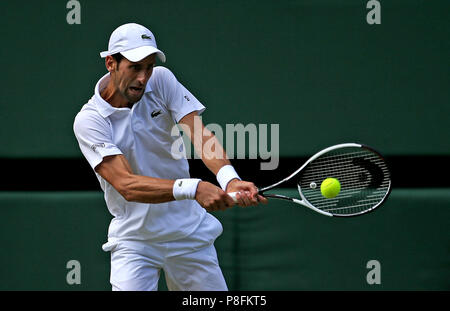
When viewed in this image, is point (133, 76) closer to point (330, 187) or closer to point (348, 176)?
point (330, 187)

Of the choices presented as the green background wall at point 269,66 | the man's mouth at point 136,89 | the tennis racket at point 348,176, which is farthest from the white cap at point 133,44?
the green background wall at point 269,66

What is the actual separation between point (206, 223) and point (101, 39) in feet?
4.95

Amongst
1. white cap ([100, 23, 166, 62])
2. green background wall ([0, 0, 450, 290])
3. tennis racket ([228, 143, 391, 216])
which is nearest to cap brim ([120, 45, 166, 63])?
white cap ([100, 23, 166, 62])

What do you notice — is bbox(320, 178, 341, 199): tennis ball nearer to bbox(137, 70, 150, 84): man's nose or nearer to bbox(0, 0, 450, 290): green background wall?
bbox(137, 70, 150, 84): man's nose

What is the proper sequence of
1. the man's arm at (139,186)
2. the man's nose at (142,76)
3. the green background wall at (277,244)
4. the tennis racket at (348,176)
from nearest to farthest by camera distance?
the man's arm at (139,186) → the man's nose at (142,76) → the tennis racket at (348,176) → the green background wall at (277,244)

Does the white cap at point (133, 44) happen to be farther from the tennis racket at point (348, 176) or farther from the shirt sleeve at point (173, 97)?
the tennis racket at point (348, 176)

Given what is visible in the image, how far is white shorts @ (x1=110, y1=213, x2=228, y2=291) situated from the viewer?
302cm

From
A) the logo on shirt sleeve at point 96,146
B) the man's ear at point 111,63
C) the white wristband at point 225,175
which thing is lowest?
the white wristband at point 225,175

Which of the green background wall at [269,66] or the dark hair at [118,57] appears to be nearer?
the dark hair at [118,57]

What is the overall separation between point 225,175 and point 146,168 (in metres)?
0.32

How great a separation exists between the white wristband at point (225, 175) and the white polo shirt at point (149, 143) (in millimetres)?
229

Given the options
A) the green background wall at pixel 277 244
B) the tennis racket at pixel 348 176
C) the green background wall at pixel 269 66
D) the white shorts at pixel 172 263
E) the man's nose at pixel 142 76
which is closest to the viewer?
the man's nose at pixel 142 76

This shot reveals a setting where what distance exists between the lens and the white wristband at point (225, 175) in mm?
2928
